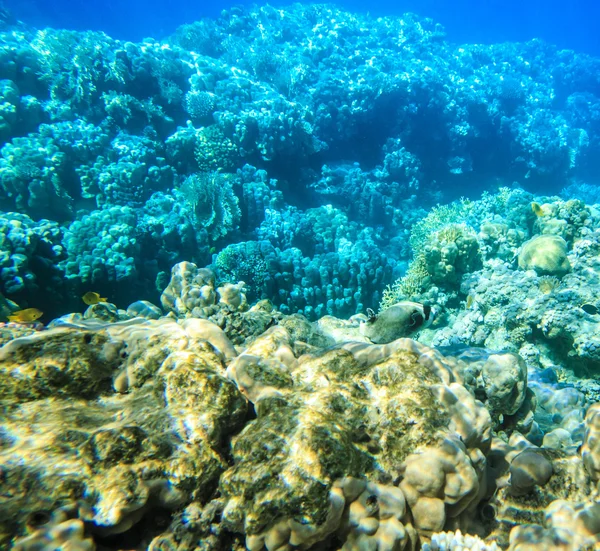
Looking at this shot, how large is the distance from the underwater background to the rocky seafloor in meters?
0.01

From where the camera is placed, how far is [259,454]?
6.07 feet

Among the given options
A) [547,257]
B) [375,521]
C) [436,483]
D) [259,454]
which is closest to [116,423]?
[259,454]

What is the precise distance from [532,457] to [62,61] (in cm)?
1755

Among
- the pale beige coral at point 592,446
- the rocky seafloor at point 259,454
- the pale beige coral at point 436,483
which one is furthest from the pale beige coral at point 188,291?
the pale beige coral at point 592,446

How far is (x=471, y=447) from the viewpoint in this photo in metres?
2.29

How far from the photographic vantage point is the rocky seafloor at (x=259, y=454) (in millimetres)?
1672

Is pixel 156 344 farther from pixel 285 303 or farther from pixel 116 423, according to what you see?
pixel 285 303

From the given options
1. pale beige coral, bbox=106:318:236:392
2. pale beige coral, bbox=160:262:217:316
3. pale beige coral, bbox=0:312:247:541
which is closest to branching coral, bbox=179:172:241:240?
pale beige coral, bbox=160:262:217:316

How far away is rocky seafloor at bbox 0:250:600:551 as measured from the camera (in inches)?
65.8

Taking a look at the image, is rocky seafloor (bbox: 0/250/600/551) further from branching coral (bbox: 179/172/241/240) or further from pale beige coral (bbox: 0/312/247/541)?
branching coral (bbox: 179/172/241/240)

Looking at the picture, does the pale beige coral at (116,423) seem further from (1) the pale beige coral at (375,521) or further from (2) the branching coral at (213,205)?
(2) the branching coral at (213,205)

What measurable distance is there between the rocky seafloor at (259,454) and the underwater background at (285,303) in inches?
0.5

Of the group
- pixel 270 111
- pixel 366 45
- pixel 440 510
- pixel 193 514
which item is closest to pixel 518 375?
pixel 440 510

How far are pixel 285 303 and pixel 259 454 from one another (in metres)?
5.87
